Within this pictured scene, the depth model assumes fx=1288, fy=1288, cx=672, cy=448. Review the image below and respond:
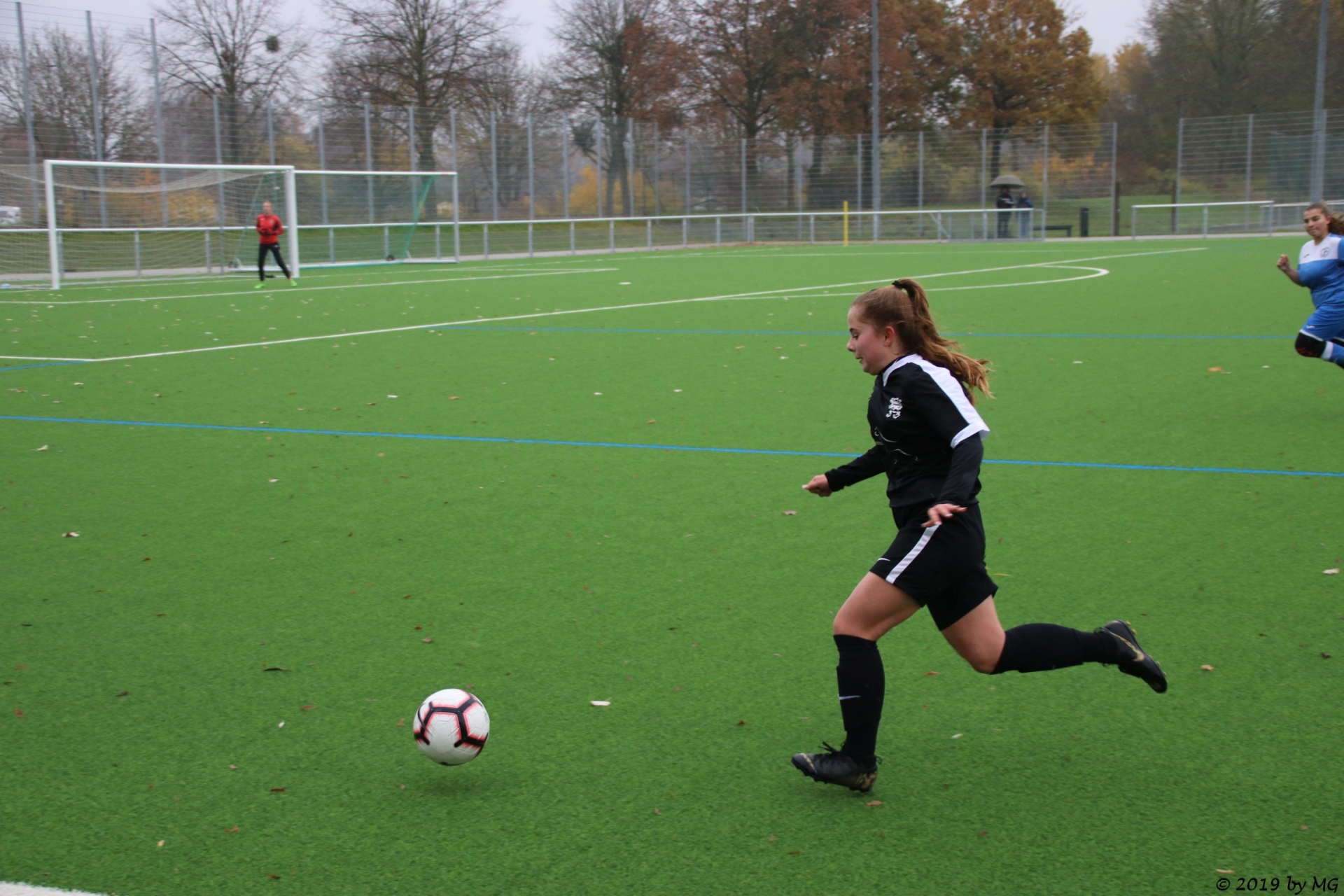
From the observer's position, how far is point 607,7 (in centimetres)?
5528

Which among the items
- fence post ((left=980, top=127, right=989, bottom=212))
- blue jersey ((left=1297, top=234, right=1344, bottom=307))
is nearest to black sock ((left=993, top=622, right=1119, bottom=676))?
blue jersey ((left=1297, top=234, right=1344, bottom=307))

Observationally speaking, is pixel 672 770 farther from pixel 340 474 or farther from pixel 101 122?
pixel 101 122

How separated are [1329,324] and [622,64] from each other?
49.1 metres

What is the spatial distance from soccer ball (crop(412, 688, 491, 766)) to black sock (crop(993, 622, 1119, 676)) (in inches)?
56.6

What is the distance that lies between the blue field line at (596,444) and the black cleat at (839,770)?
4.42 meters

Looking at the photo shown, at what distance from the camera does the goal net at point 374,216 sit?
31.3 meters

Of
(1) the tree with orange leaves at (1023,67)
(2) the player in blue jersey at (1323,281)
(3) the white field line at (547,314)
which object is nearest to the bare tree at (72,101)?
(3) the white field line at (547,314)

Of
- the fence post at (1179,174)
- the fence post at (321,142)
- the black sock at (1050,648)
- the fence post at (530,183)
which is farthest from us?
the fence post at (1179,174)

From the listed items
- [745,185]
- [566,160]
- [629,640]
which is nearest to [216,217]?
[566,160]

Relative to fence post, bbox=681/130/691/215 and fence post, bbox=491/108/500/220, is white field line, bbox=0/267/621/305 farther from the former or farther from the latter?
fence post, bbox=681/130/691/215

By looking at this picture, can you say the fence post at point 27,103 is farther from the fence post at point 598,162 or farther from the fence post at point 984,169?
the fence post at point 984,169

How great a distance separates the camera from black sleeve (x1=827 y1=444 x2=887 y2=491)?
11.9ft

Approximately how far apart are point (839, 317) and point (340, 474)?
401 inches

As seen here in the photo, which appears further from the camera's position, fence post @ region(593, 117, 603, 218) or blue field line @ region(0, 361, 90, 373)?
fence post @ region(593, 117, 603, 218)
